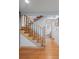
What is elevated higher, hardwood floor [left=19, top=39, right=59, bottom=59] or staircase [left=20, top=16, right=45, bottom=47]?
staircase [left=20, top=16, right=45, bottom=47]

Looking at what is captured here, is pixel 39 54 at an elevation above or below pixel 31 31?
below

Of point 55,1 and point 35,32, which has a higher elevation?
point 55,1

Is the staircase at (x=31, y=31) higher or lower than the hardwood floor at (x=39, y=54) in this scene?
higher

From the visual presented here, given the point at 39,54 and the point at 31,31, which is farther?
the point at 31,31

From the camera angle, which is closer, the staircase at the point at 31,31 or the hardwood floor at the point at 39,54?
the hardwood floor at the point at 39,54

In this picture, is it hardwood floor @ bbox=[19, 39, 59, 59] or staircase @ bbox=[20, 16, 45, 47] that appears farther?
staircase @ bbox=[20, 16, 45, 47]
